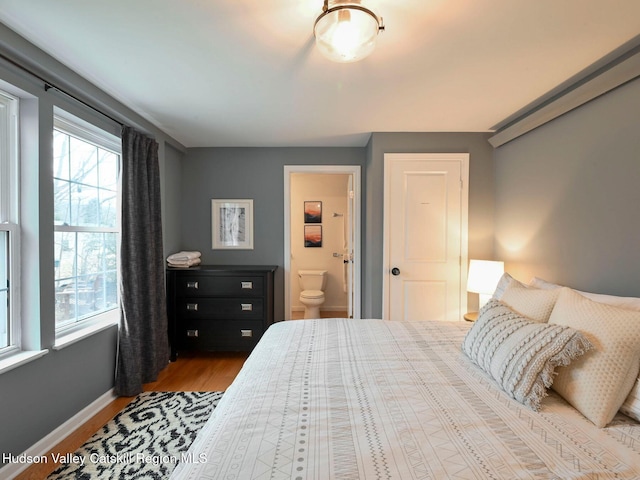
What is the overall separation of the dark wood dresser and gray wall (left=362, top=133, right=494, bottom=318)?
1.17 metres

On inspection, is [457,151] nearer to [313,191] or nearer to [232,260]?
[313,191]

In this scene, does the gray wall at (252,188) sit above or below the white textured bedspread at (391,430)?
above

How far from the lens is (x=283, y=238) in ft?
11.4

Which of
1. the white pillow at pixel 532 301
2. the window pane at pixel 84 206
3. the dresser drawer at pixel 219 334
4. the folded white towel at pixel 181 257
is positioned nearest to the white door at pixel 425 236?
the white pillow at pixel 532 301

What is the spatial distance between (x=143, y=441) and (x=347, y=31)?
252 cm

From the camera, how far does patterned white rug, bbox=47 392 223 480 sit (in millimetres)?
1616

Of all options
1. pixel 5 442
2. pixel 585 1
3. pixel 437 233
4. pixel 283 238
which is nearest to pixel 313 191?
pixel 283 238

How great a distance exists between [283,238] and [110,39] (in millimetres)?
2289

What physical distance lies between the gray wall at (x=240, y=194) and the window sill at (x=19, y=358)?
1854 millimetres

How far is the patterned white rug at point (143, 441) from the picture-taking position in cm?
162

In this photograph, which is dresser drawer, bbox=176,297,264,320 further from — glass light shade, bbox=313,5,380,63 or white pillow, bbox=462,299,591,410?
glass light shade, bbox=313,5,380,63

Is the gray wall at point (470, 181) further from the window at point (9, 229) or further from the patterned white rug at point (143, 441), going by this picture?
the window at point (9, 229)

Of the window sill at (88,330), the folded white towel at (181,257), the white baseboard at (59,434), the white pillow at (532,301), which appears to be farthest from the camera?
the folded white towel at (181,257)

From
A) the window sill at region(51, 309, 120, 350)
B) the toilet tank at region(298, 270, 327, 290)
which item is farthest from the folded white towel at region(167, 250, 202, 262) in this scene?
the toilet tank at region(298, 270, 327, 290)
